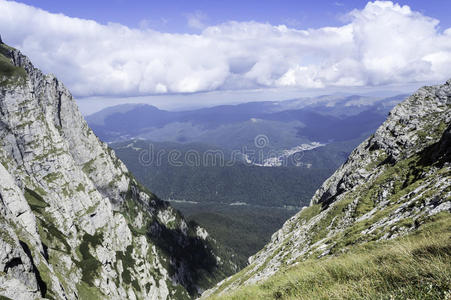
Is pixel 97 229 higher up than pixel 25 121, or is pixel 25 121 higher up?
pixel 25 121

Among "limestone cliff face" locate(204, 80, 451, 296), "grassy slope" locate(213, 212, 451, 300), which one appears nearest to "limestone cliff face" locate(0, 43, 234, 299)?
"limestone cliff face" locate(204, 80, 451, 296)

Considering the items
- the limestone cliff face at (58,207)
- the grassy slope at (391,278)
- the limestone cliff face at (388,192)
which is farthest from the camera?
the limestone cliff face at (58,207)

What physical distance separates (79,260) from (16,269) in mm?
82723

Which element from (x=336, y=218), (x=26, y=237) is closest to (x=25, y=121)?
(x=26, y=237)

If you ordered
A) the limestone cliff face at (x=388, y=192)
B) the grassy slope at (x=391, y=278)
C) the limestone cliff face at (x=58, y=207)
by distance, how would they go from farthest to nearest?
the limestone cliff face at (x=58, y=207) < the limestone cliff face at (x=388, y=192) < the grassy slope at (x=391, y=278)

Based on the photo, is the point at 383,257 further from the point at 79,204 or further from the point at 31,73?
the point at 31,73

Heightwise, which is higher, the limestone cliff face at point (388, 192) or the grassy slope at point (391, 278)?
the grassy slope at point (391, 278)

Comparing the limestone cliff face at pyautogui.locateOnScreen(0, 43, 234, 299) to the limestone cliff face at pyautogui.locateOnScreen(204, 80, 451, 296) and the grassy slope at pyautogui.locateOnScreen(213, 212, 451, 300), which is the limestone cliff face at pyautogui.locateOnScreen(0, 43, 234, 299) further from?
the grassy slope at pyautogui.locateOnScreen(213, 212, 451, 300)

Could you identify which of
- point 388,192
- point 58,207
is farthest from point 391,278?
point 58,207

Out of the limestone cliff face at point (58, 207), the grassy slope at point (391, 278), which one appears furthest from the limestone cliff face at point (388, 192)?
the limestone cliff face at point (58, 207)

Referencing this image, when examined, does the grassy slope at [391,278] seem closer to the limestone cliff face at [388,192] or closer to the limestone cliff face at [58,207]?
the limestone cliff face at [388,192]

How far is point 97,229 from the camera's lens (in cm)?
16850

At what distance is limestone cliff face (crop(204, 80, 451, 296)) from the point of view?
80.1 ft

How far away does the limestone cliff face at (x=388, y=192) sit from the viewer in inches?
961
